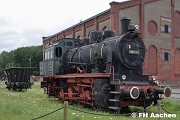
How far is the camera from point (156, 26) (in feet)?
131

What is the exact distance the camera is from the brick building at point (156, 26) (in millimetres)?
37312

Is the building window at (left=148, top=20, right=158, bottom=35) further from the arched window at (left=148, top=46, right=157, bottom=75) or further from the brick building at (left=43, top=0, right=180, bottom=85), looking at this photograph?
the arched window at (left=148, top=46, right=157, bottom=75)

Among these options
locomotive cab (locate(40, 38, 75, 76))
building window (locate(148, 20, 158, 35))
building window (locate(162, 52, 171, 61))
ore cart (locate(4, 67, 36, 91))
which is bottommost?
ore cart (locate(4, 67, 36, 91))

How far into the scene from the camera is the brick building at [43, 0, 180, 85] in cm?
3731

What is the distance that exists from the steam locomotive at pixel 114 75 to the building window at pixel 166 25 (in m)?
25.8

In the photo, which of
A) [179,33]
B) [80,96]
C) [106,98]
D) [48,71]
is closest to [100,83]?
[106,98]

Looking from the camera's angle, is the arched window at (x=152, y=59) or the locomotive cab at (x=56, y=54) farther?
the arched window at (x=152, y=59)

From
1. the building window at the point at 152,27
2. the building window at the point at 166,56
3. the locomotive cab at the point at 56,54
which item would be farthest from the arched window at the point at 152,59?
the locomotive cab at the point at 56,54

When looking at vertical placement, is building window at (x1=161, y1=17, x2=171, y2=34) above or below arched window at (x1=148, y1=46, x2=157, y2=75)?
above

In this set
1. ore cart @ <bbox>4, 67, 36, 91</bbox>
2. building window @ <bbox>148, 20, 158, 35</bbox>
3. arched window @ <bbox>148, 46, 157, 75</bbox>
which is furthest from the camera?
building window @ <bbox>148, 20, 158, 35</bbox>

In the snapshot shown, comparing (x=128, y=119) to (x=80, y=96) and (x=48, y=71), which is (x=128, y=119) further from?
(x=48, y=71)

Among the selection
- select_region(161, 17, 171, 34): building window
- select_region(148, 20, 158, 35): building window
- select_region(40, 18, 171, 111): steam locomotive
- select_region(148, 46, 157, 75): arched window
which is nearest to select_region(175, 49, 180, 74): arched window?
select_region(161, 17, 171, 34): building window

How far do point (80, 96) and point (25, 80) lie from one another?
16884 millimetres

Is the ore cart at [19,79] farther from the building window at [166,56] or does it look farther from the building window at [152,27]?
the building window at [166,56]
